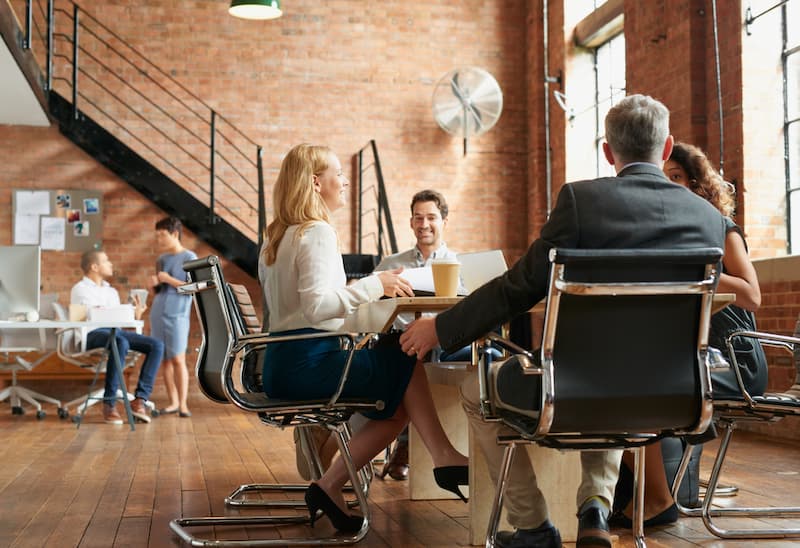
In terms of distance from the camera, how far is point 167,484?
3.97 m

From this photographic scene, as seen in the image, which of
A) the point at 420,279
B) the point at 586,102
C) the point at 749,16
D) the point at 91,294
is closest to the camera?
the point at 420,279

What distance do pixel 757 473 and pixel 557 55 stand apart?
5.60 m

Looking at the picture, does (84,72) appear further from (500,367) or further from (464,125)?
(500,367)

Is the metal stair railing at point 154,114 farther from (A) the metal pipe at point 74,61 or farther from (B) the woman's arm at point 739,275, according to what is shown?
(B) the woman's arm at point 739,275

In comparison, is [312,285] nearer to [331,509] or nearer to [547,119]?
[331,509]

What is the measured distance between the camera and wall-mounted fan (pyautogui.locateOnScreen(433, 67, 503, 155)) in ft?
29.2

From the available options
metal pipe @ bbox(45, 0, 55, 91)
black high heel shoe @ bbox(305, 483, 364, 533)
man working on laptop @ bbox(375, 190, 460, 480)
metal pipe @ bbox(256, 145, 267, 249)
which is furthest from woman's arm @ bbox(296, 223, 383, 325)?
metal pipe @ bbox(45, 0, 55, 91)

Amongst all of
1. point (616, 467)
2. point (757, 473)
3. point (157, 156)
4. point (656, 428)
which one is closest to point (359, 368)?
point (616, 467)

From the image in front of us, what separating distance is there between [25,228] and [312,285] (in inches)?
251

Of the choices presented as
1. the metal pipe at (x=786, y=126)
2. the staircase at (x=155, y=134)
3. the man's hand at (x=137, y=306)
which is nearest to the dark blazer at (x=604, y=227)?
the metal pipe at (x=786, y=126)

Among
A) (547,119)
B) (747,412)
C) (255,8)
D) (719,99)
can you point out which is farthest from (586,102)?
(747,412)

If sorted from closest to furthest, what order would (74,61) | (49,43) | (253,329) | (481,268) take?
(253,329) → (481,268) → (49,43) → (74,61)

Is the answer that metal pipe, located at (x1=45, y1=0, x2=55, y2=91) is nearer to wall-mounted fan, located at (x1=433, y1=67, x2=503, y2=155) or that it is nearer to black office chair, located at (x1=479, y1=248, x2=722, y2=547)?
wall-mounted fan, located at (x1=433, y1=67, x2=503, y2=155)

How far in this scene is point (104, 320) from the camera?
6.55 m
